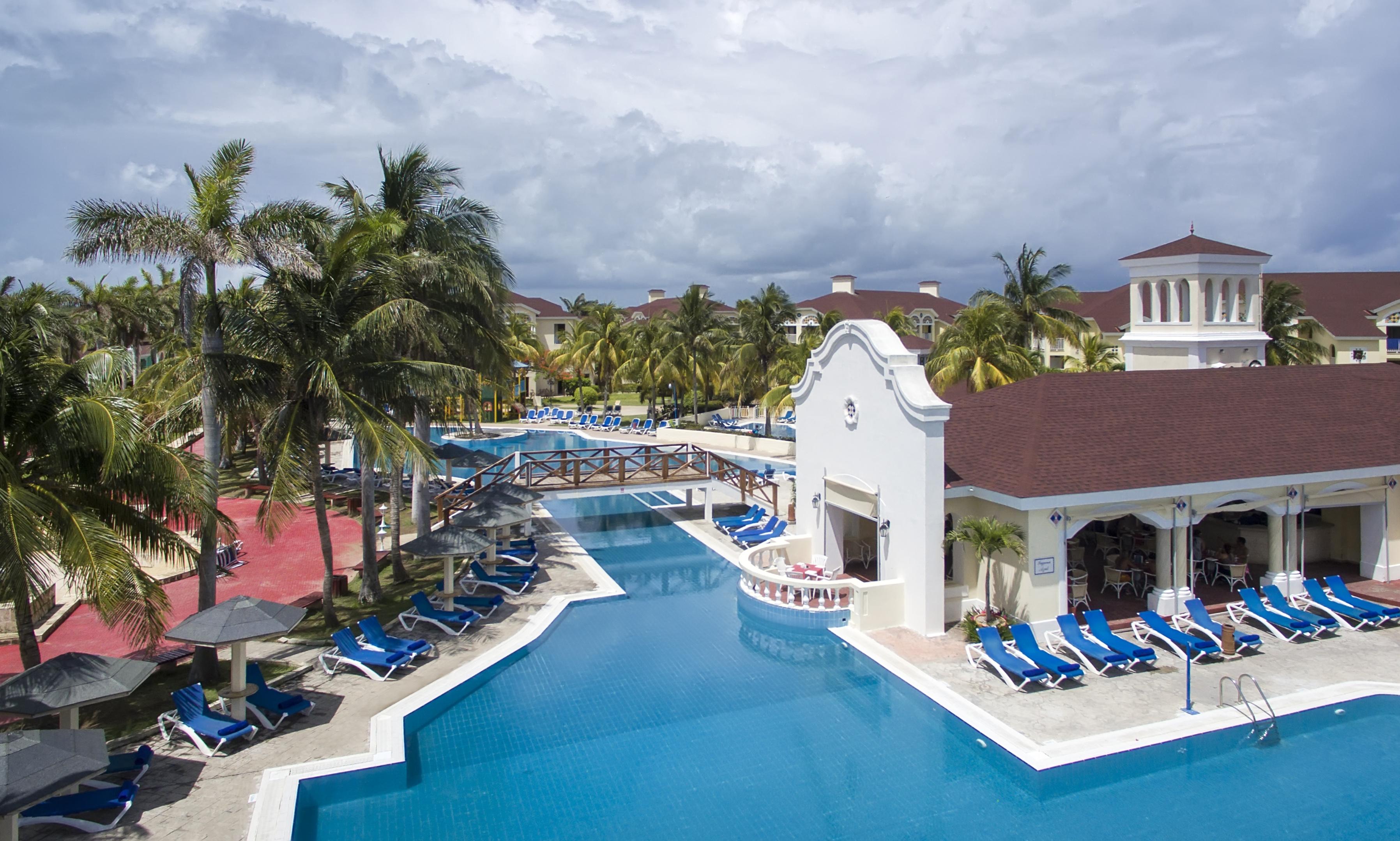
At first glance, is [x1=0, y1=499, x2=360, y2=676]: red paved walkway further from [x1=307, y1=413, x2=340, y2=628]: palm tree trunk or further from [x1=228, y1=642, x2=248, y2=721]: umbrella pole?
[x1=307, y1=413, x2=340, y2=628]: palm tree trunk

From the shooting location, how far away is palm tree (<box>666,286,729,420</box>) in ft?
170

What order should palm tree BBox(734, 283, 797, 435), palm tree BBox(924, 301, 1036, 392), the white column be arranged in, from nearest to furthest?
the white column → palm tree BBox(924, 301, 1036, 392) → palm tree BBox(734, 283, 797, 435)

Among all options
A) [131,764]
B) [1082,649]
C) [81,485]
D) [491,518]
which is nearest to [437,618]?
[491,518]

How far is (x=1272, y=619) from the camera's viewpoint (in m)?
16.7

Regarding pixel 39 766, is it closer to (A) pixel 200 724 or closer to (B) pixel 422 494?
(A) pixel 200 724

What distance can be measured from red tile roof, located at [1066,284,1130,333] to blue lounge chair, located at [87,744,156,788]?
66819 mm

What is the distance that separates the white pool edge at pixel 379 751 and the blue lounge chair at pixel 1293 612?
1462 cm

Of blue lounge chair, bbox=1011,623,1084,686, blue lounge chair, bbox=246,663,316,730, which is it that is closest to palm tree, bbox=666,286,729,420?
blue lounge chair, bbox=1011,623,1084,686

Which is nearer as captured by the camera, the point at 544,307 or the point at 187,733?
the point at 187,733

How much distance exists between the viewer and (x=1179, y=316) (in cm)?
2820

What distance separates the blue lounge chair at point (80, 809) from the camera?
1030cm

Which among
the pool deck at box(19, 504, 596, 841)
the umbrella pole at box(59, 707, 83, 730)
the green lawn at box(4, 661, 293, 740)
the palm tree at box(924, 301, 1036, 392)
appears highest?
the palm tree at box(924, 301, 1036, 392)

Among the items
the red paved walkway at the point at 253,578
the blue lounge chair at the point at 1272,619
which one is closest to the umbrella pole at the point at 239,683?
the red paved walkway at the point at 253,578

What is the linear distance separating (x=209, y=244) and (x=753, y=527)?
663 inches
